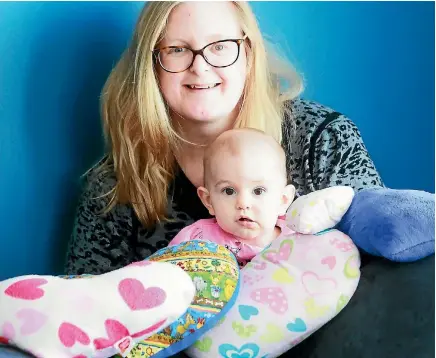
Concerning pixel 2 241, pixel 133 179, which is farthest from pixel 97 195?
pixel 2 241

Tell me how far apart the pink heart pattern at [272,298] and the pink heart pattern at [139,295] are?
17 centimetres

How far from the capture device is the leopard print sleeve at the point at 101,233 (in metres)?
1.54

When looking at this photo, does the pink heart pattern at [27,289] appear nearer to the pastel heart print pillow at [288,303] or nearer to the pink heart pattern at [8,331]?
the pink heart pattern at [8,331]

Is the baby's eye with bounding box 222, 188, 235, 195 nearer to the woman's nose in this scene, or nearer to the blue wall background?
the woman's nose

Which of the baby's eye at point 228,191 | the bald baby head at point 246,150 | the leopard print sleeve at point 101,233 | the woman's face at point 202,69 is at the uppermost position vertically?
the woman's face at point 202,69

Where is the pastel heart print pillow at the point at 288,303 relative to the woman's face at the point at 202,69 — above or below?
below

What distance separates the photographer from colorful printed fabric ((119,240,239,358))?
102 centimetres

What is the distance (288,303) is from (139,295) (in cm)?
24

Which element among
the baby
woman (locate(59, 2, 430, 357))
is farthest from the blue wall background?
the baby

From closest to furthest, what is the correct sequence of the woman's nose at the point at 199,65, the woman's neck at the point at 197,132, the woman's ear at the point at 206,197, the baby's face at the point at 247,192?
the baby's face at the point at 247,192 → the woman's ear at the point at 206,197 → the woman's nose at the point at 199,65 → the woman's neck at the point at 197,132

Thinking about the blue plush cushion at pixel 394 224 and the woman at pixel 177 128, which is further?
the woman at pixel 177 128

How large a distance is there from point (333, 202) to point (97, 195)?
2.06 feet

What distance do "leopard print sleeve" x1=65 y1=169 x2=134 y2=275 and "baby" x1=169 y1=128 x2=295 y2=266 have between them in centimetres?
30

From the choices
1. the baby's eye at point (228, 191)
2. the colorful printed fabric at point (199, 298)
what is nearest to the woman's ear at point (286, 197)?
the baby's eye at point (228, 191)
